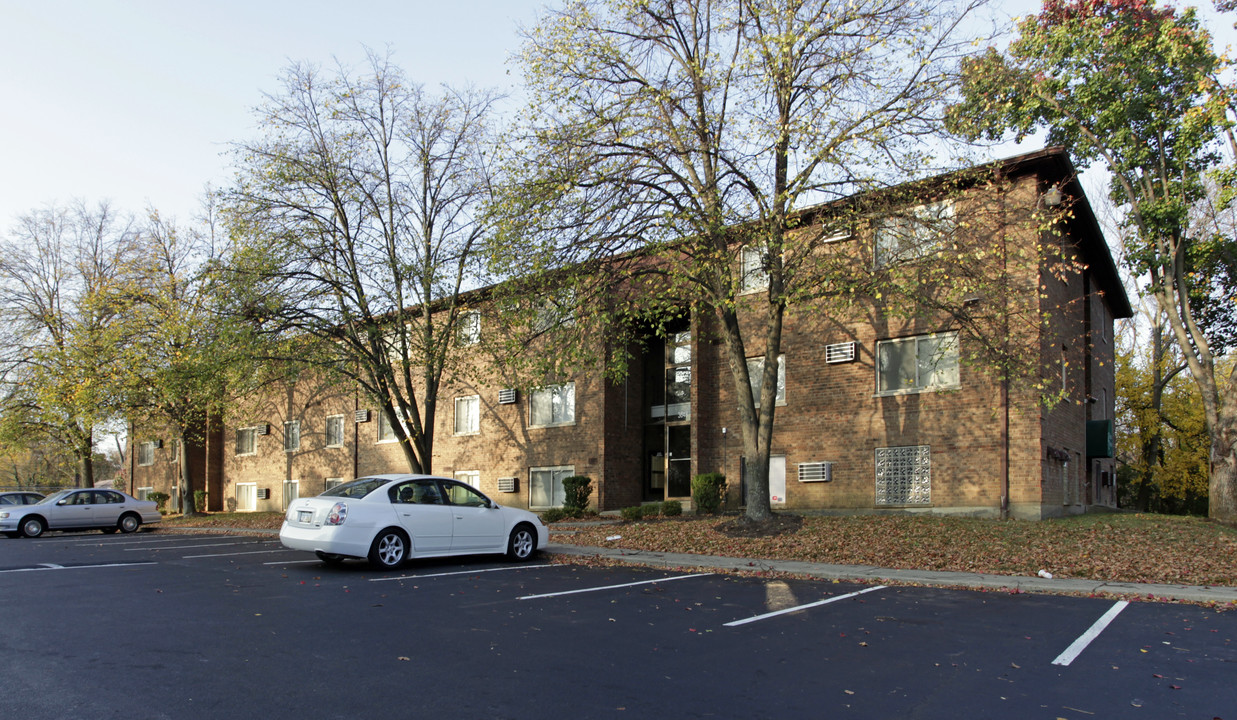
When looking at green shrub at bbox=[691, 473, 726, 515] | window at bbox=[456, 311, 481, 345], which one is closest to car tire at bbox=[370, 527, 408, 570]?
window at bbox=[456, 311, 481, 345]

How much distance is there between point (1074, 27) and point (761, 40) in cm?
996

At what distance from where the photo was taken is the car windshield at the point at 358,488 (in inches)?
492

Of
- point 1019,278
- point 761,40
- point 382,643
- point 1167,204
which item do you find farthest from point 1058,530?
point 382,643

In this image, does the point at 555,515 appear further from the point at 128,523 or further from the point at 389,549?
the point at 128,523

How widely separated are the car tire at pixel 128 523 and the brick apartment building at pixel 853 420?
19.1ft

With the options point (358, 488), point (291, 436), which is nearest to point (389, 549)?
point (358, 488)

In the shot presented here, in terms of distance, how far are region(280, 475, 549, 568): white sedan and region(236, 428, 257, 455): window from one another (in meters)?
27.6

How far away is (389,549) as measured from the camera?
12258 millimetres

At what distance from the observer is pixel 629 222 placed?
15867 mm

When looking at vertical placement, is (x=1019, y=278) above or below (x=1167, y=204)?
below

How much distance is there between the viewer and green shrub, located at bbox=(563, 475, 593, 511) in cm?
2305

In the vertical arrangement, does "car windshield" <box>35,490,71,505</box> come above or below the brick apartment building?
below

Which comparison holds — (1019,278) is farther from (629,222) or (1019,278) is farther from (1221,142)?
(629,222)

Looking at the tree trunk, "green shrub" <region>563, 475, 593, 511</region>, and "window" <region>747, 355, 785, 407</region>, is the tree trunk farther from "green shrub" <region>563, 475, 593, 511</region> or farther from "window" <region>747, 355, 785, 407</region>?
"green shrub" <region>563, 475, 593, 511</region>
